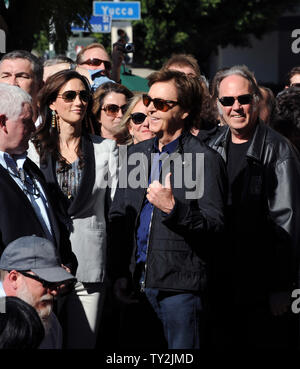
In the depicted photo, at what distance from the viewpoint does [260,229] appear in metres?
4.99

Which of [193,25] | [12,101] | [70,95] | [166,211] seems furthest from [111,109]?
[193,25]

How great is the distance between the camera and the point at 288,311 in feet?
17.6

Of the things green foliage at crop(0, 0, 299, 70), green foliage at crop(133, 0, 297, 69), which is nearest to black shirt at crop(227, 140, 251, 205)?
green foliage at crop(0, 0, 299, 70)

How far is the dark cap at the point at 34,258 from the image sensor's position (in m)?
3.64

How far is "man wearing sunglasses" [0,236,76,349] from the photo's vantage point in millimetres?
3602

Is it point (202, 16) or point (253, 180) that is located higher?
point (202, 16)

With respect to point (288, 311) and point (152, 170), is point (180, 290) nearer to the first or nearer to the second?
point (152, 170)

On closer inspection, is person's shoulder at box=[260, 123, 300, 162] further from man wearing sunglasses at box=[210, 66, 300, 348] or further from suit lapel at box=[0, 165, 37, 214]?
suit lapel at box=[0, 165, 37, 214]

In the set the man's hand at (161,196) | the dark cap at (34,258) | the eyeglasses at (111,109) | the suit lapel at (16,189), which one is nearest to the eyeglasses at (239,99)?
the man's hand at (161,196)

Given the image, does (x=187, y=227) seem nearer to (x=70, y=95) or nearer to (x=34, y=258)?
(x=34, y=258)

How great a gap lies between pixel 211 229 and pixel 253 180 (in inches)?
30.8

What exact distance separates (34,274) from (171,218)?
2.86ft
